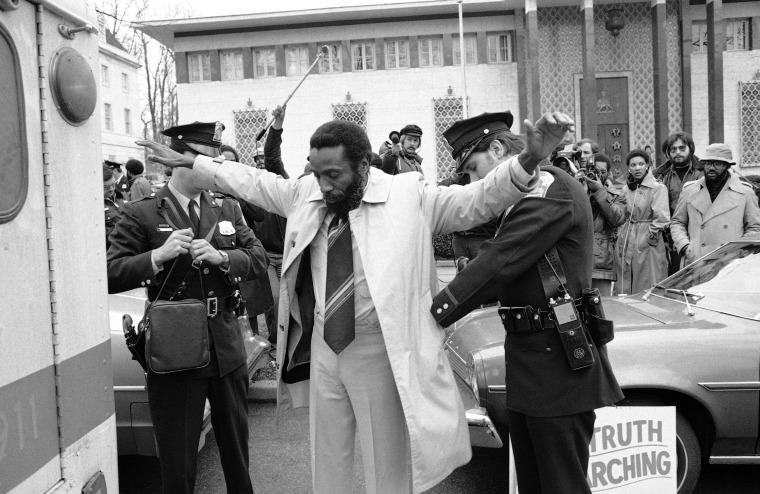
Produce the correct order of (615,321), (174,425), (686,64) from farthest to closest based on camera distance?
(686,64) → (615,321) → (174,425)

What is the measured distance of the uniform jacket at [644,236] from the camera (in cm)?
700

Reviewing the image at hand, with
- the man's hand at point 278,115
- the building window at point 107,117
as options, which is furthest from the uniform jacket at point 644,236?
the building window at point 107,117

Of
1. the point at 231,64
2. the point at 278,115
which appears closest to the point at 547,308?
the point at 278,115

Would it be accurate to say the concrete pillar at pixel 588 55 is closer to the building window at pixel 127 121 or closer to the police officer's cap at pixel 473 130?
the police officer's cap at pixel 473 130

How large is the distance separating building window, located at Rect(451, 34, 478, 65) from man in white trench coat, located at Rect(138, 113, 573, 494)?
724 inches

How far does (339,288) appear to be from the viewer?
272cm

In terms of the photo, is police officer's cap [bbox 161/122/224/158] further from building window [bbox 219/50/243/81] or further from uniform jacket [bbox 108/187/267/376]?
building window [bbox 219/50/243/81]

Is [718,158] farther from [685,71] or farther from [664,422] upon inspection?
[685,71]

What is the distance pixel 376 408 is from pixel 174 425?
106cm

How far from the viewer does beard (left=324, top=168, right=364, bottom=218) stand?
8.98 feet

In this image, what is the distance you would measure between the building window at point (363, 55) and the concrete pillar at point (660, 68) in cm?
807

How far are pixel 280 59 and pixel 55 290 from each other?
19807 mm

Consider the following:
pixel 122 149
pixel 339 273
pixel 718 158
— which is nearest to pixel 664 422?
pixel 339 273

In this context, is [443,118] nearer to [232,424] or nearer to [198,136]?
[198,136]
